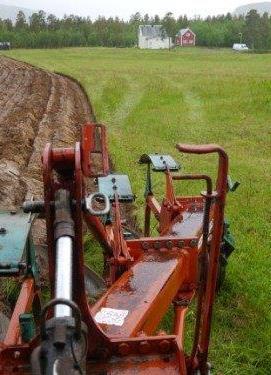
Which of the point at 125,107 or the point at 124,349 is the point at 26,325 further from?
the point at 125,107

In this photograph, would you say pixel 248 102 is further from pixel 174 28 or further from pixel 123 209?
pixel 174 28

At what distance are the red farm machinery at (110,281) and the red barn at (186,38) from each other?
9803 centimetres

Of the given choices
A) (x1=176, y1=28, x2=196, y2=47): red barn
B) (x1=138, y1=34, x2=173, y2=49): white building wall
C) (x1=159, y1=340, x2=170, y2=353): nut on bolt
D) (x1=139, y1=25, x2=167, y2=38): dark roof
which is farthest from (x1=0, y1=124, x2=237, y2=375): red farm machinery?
(x1=176, y1=28, x2=196, y2=47): red barn

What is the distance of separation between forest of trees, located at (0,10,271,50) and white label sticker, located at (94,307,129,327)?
73.7 m

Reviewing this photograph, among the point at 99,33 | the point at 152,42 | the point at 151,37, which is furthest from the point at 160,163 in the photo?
the point at 151,37

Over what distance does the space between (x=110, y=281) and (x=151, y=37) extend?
96.0 metres

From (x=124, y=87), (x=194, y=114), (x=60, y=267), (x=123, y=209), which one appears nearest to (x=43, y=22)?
(x=124, y=87)

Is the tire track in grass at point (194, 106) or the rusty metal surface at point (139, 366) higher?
the rusty metal surface at point (139, 366)

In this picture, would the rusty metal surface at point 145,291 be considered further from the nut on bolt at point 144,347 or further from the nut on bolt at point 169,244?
the nut on bolt at point 144,347

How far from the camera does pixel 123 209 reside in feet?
25.7

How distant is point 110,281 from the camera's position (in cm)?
390

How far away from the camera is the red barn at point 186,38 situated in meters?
99.1

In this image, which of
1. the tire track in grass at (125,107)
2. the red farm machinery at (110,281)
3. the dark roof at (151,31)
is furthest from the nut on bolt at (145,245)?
the dark roof at (151,31)

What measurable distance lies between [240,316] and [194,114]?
12.8 meters
